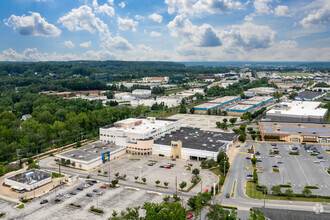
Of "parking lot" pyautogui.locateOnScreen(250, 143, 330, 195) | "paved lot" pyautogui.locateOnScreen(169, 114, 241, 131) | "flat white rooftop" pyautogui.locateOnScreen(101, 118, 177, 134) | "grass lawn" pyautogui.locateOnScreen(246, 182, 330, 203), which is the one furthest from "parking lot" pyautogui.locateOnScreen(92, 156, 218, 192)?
"paved lot" pyautogui.locateOnScreen(169, 114, 241, 131)

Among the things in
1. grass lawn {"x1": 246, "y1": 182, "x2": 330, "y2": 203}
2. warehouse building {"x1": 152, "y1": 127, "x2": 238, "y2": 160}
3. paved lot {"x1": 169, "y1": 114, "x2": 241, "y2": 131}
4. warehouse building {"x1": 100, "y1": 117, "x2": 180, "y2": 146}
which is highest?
warehouse building {"x1": 100, "y1": 117, "x2": 180, "y2": 146}

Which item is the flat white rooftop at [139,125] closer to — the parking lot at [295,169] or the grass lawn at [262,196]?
the parking lot at [295,169]

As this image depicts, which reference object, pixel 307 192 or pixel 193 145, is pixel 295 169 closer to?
pixel 307 192

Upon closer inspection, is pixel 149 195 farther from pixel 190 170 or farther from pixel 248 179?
pixel 248 179

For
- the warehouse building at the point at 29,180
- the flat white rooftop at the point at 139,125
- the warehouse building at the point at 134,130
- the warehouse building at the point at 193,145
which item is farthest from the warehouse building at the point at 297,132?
the warehouse building at the point at 29,180

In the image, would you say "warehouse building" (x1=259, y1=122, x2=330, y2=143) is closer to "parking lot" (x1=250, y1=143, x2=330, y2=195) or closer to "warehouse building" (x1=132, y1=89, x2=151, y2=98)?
"parking lot" (x1=250, y1=143, x2=330, y2=195)

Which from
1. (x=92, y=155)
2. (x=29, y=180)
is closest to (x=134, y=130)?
(x=92, y=155)
